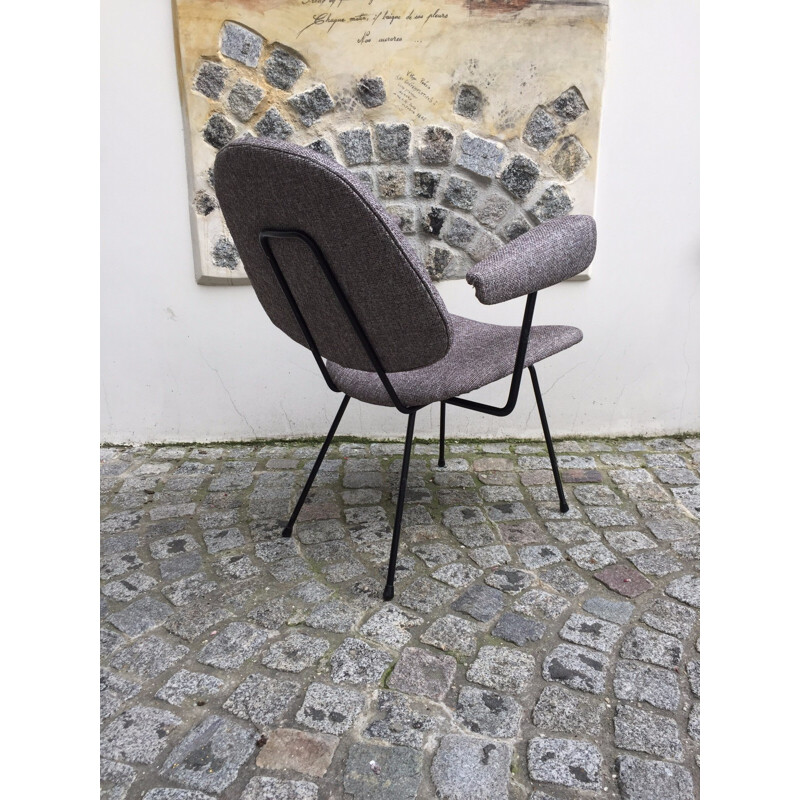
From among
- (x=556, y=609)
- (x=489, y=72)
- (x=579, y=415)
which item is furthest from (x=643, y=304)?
(x=556, y=609)

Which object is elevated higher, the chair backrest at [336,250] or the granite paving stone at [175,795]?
the chair backrest at [336,250]

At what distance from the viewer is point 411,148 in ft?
7.44

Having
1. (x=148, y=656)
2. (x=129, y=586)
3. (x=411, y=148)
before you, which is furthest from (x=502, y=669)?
(x=411, y=148)

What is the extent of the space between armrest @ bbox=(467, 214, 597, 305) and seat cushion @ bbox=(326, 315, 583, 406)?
0.21m

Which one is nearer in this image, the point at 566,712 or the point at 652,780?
the point at 652,780

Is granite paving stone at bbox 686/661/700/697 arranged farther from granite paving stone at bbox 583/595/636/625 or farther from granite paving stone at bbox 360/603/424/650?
granite paving stone at bbox 360/603/424/650

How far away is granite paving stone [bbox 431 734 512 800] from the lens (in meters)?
1.08

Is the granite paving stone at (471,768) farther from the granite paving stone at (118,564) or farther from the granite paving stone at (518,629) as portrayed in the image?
the granite paving stone at (118,564)

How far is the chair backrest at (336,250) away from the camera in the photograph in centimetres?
123

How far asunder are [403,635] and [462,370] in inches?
25.2

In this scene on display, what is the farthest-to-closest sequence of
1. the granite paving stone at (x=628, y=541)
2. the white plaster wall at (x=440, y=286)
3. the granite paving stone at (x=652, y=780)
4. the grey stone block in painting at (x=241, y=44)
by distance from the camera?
the white plaster wall at (x=440, y=286)
the grey stone block in painting at (x=241, y=44)
the granite paving stone at (x=628, y=541)
the granite paving stone at (x=652, y=780)

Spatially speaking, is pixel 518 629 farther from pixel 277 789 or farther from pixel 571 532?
pixel 277 789

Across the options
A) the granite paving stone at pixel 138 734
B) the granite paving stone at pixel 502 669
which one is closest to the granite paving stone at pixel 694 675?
the granite paving stone at pixel 502 669

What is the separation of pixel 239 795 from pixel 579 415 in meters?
1.92
